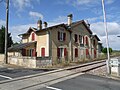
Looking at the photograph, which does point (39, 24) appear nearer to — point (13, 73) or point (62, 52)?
point (62, 52)

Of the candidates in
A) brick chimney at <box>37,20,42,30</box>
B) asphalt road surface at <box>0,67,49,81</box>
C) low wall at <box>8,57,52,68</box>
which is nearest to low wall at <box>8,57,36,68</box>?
low wall at <box>8,57,52,68</box>

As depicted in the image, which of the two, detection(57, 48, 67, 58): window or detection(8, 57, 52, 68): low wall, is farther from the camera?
detection(57, 48, 67, 58): window

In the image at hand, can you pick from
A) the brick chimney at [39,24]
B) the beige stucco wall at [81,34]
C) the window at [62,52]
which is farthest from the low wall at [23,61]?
the beige stucco wall at [81,34]

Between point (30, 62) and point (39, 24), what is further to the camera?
point (39, 24)

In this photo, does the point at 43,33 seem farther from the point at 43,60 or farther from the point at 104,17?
the point at 104,17

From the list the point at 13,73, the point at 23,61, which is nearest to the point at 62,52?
the point at 23,61

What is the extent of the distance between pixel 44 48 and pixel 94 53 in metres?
15.2

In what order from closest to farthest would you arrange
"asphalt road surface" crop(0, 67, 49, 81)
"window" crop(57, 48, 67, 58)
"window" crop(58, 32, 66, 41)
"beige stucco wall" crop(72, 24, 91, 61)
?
1. "asphalt road surface" crop(0, 67, 49, 81)
2. "window" crop(57, 48, 67, 58)
3. "window" crop(58, 32, 66, 41)
4. "beige stucco wall" crop(72, 24, 91, 61)

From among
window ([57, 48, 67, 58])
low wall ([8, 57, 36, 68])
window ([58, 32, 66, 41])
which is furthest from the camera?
window ([58, 32, 66, 41])

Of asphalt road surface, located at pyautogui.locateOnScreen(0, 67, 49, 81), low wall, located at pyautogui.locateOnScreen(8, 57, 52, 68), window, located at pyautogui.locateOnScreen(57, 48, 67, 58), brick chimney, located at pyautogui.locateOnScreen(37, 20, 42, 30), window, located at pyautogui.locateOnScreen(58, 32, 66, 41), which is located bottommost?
asphalt road surface, located at pyautogui.locateOnScreen(0, 67, 49, 81)

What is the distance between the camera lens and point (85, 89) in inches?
390

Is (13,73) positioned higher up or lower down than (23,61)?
lower down

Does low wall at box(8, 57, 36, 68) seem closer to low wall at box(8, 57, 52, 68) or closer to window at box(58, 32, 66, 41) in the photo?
low wall at box(8, 57, 52, 68)

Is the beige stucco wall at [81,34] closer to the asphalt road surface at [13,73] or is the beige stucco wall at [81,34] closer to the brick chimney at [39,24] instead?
the brick chimney at [39,24]
